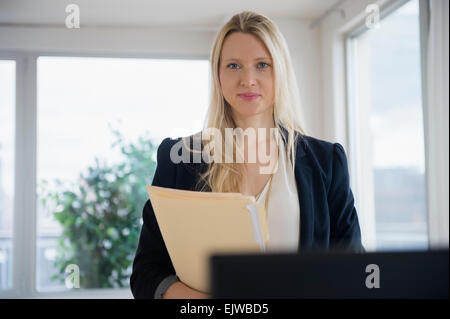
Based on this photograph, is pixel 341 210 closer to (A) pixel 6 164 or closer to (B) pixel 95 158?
(B) pixel 95 158

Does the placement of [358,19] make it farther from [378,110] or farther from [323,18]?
[378,110]

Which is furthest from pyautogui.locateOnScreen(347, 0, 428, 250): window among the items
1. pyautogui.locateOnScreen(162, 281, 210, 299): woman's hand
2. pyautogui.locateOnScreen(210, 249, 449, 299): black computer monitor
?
pyautogui.locateOnScreen(210, 249, 449, 299): black computer monitor

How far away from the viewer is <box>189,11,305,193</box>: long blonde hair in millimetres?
1164

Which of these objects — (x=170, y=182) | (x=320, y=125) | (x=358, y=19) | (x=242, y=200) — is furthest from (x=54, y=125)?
(x=242, y=200)

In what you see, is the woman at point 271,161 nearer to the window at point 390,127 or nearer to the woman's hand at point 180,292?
the woman's hand at point 180,292

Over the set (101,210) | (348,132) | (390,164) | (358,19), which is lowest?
(101,210)

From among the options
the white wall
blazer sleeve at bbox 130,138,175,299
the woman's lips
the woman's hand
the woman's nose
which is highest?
the white wall

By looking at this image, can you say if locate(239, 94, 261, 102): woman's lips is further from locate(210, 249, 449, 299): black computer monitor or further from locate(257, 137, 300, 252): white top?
locate(210, 249, 449, 299): black computer monitor

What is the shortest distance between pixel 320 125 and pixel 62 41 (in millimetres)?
2369

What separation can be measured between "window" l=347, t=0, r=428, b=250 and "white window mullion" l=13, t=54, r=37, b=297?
274cm

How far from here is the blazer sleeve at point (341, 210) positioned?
1.08 metres

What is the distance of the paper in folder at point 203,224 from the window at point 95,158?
3.49m

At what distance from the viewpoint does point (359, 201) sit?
392 centimetres
